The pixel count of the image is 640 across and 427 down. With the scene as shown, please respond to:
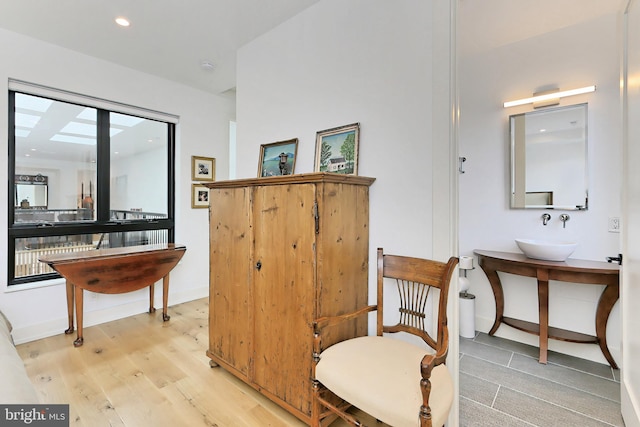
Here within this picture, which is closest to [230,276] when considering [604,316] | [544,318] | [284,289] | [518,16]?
[284,289]

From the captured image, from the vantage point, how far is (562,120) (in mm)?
2457

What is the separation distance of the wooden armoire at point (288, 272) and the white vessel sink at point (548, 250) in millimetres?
1473

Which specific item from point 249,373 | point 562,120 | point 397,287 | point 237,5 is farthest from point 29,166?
point 562,120

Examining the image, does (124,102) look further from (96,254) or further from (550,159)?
(550,159)

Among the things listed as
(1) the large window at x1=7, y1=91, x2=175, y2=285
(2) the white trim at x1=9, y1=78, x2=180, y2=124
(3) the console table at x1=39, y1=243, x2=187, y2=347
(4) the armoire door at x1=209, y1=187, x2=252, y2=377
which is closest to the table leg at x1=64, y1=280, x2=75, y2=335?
(3) the console table at x1=39, y1=243, x2=187, y2=347

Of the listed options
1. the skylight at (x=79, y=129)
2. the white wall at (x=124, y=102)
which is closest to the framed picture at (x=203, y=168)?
the white wall at (x=124, y=102)

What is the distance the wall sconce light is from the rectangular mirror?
7 centimetres

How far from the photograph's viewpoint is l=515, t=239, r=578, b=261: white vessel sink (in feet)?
7.15

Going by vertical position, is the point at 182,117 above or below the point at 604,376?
above

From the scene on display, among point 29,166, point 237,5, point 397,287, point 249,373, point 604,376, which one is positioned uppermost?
point 237,5

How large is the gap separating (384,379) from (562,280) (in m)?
1.80

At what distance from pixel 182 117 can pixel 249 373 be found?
316 cm

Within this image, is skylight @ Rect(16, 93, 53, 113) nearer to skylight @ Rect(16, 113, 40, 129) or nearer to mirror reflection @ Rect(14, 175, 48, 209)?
skylight @ Rect(16, 113, 40, 129)

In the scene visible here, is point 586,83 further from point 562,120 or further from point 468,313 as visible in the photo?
point 468,313
